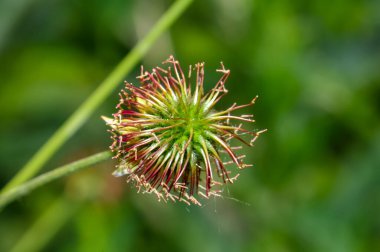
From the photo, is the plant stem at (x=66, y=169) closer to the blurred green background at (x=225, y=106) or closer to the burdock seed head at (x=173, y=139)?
the burdock seed head at (x=173, y=139)

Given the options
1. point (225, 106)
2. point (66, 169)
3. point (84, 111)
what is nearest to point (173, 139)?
point (66, 169)

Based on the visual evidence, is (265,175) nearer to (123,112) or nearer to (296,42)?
(296,42)

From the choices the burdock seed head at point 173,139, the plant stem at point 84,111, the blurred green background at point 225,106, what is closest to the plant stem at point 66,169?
the burdock seed head at point 173,139

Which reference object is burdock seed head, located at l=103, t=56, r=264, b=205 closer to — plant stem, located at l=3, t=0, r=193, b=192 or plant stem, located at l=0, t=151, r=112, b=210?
plant stem, located at l=0, t=151, r=112, b=210

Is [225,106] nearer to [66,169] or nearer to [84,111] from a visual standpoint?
[84,111]

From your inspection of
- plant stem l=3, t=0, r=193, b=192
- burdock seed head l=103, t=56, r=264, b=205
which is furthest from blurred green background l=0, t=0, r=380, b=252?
burdock seed head l=103, t=56, r=264, b=205

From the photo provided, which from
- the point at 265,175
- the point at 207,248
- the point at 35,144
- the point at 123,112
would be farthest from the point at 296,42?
the point at 123,112

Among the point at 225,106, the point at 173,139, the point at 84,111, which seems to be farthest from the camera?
the point at 225,106
